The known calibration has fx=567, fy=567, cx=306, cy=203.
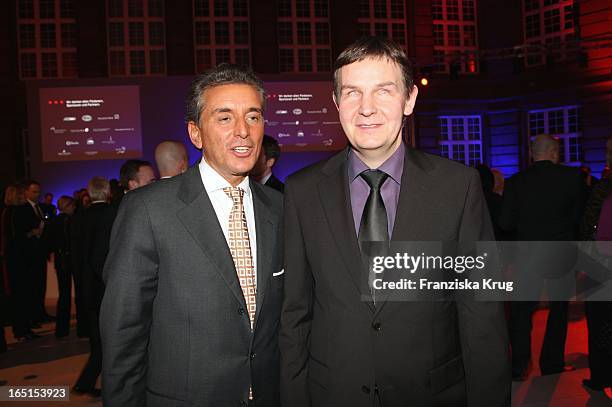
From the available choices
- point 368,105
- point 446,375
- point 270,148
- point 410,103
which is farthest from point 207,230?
point 270,148

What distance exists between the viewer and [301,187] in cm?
212

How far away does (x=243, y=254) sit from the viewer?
229cm

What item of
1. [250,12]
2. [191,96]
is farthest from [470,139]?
[191,96]

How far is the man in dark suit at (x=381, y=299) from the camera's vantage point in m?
1.92

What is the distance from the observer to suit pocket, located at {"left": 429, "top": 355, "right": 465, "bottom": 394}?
6.33 ft

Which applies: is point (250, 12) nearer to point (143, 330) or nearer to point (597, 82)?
point (597, 82)

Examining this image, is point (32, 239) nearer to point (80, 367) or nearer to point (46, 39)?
point (80, 367)

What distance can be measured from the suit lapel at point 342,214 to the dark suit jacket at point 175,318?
17.6 inches

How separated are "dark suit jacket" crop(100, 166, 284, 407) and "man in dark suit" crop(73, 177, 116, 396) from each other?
3.17 metres

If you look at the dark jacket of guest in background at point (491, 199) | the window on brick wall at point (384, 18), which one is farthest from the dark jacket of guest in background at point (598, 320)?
the window on brick wall at point (384, 18)

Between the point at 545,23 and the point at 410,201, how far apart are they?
23710 millimetres

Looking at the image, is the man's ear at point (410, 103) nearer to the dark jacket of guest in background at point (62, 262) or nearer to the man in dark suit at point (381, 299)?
the man in dark suit at point (381, 299)

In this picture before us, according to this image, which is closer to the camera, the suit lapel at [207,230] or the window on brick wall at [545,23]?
the suit lapel at [207,230]

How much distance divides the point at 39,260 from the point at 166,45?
1496 cm
